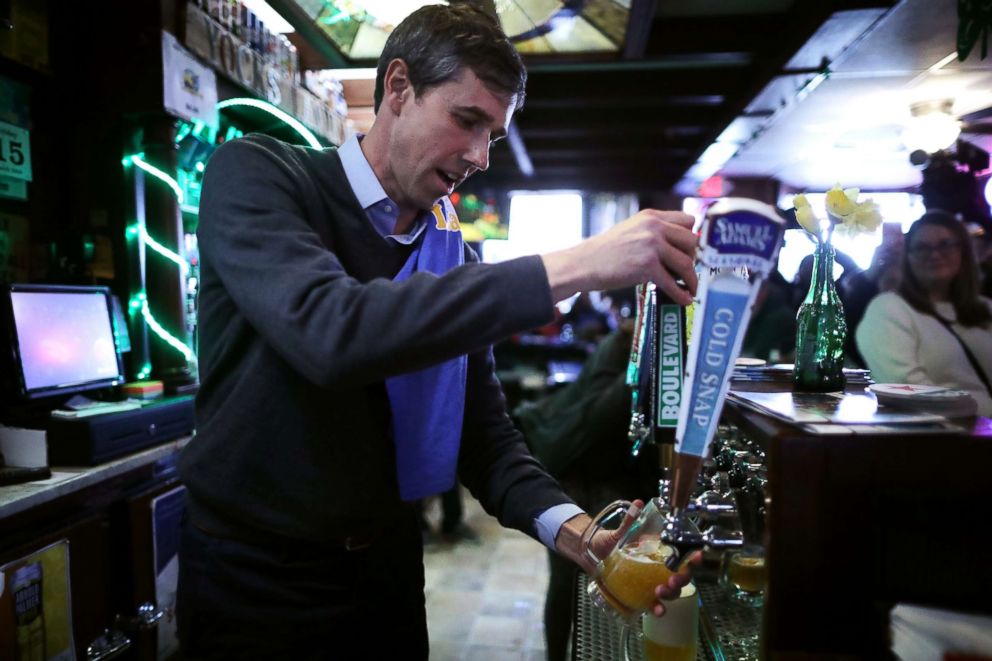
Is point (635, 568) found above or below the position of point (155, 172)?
below

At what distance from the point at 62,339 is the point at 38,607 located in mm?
911

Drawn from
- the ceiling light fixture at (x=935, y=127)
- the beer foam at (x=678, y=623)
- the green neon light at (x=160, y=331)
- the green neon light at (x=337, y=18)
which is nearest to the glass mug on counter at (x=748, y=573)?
the beer foam at (x=678, y=623)

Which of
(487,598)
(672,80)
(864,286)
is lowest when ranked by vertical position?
(487,598)

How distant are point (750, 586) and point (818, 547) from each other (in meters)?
0.45

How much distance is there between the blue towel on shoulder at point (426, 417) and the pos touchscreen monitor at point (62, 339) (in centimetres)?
168

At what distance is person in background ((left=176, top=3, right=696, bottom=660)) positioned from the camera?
104 centimetres

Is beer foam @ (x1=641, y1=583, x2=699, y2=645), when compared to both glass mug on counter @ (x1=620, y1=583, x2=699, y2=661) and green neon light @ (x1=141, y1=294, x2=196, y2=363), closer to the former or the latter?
glass mug on counter @ (x1=620, y1=583, x2=699, y2=661)

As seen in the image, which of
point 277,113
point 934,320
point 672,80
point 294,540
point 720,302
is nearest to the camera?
point 720,302

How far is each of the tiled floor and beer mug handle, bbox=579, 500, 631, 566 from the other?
8.09ft

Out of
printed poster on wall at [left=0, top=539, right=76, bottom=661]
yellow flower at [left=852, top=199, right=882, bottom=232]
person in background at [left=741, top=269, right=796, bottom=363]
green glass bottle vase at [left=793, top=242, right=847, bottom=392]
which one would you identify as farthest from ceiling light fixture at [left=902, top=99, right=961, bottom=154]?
printed poster on wall at [left=0, top=539, right=76, bottom=661]

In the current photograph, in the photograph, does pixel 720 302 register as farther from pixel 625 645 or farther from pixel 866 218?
pixel 625 645

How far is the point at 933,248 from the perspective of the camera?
9.48 feet

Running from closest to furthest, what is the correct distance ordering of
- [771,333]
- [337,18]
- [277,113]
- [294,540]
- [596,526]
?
1. [596,526]
2. [294,540]
3. [337,18]
4. [277,113]
5. [771,333]

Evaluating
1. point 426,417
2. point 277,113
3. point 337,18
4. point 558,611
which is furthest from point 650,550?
point 277,113
